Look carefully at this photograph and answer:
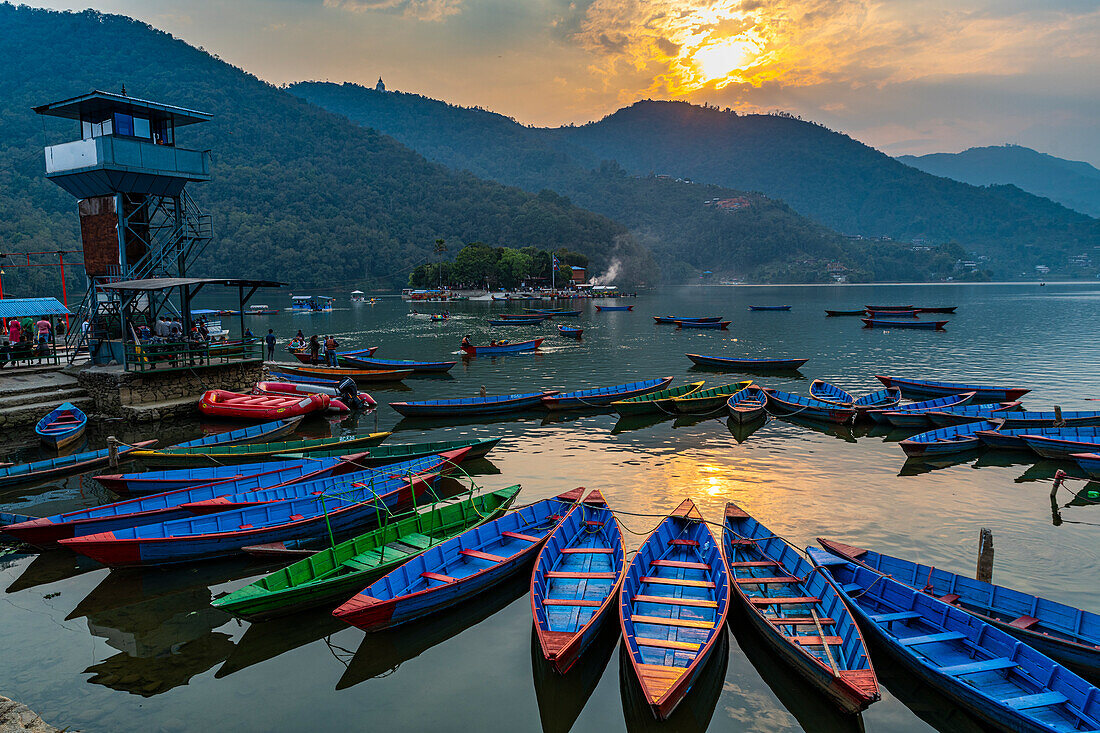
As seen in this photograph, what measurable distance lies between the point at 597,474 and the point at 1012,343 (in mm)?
59917

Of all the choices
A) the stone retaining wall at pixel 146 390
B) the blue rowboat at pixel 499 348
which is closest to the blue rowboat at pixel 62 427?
the stone retaining wall at pixel 146 390

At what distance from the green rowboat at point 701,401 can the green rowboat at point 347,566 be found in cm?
1624

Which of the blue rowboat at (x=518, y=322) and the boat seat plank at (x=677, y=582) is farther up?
the blue rowboat at (x=518, y=322)

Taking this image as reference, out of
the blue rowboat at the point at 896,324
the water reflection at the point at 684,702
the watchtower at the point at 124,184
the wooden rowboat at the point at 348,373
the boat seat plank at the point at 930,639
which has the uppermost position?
the watchtower at the point at 124,184

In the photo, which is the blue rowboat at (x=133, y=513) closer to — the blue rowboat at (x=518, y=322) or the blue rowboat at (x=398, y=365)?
the blue rowboat at (x=398, y=365)

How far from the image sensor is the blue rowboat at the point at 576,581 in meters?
10.4

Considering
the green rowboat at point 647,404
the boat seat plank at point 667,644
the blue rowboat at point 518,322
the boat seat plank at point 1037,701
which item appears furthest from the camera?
the blue rowboat at point 518,322

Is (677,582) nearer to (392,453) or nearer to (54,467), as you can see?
(392,453)

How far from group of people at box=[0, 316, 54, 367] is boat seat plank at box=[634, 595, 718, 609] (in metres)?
33.9

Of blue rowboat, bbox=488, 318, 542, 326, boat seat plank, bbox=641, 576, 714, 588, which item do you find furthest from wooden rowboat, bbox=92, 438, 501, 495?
blue rowboat, bbox=488, 318, 542, 326

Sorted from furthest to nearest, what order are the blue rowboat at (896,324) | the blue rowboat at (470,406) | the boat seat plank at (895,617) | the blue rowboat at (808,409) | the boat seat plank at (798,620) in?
the blue rowboat at (896,324) → the blue rowboat at (470,406) → the blue rowboat at (808,409) → the boat seat plank at (895,617) → the boat seat plank at (798,620)

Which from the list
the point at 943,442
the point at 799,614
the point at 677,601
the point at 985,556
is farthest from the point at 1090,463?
the point at 677,601

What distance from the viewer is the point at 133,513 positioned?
15.2 m

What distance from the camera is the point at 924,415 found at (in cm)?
2736
